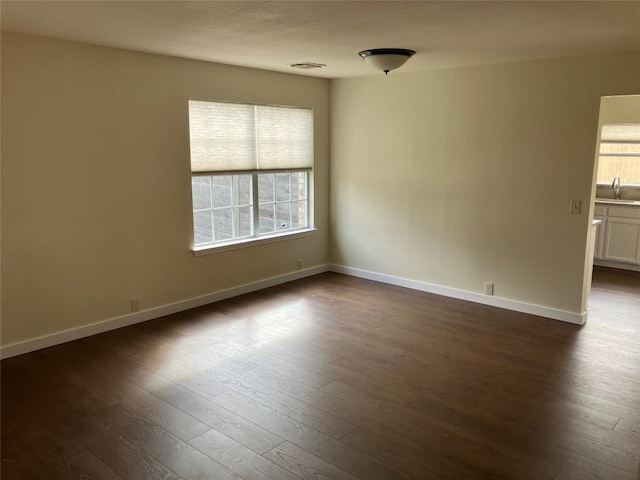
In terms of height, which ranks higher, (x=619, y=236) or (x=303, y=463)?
(x=619, y=236)

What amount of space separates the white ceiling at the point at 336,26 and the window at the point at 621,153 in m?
3.13

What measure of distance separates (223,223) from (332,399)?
8.48 feet

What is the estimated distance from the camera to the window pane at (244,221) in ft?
17.6

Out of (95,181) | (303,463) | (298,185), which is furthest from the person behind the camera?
(298,185)

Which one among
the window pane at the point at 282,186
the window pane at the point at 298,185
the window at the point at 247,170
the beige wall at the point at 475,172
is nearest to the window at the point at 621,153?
the beige wall at the point at 475,172

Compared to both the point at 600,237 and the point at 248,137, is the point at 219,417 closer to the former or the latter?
the point at 248,137

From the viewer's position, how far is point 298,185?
6.03 meters

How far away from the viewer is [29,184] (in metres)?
3.71

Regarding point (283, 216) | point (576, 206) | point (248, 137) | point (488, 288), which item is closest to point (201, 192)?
point (248, 137)

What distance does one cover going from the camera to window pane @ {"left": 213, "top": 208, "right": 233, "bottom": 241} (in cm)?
517

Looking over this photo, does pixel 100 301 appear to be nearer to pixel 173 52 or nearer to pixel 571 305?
pixel 173 52

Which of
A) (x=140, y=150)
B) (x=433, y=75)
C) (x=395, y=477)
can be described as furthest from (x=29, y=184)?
(x=433, y=75)

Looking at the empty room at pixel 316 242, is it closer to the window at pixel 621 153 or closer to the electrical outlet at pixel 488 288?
the electrical outlet at pixel 488 288

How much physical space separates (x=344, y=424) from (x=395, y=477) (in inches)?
20.7
